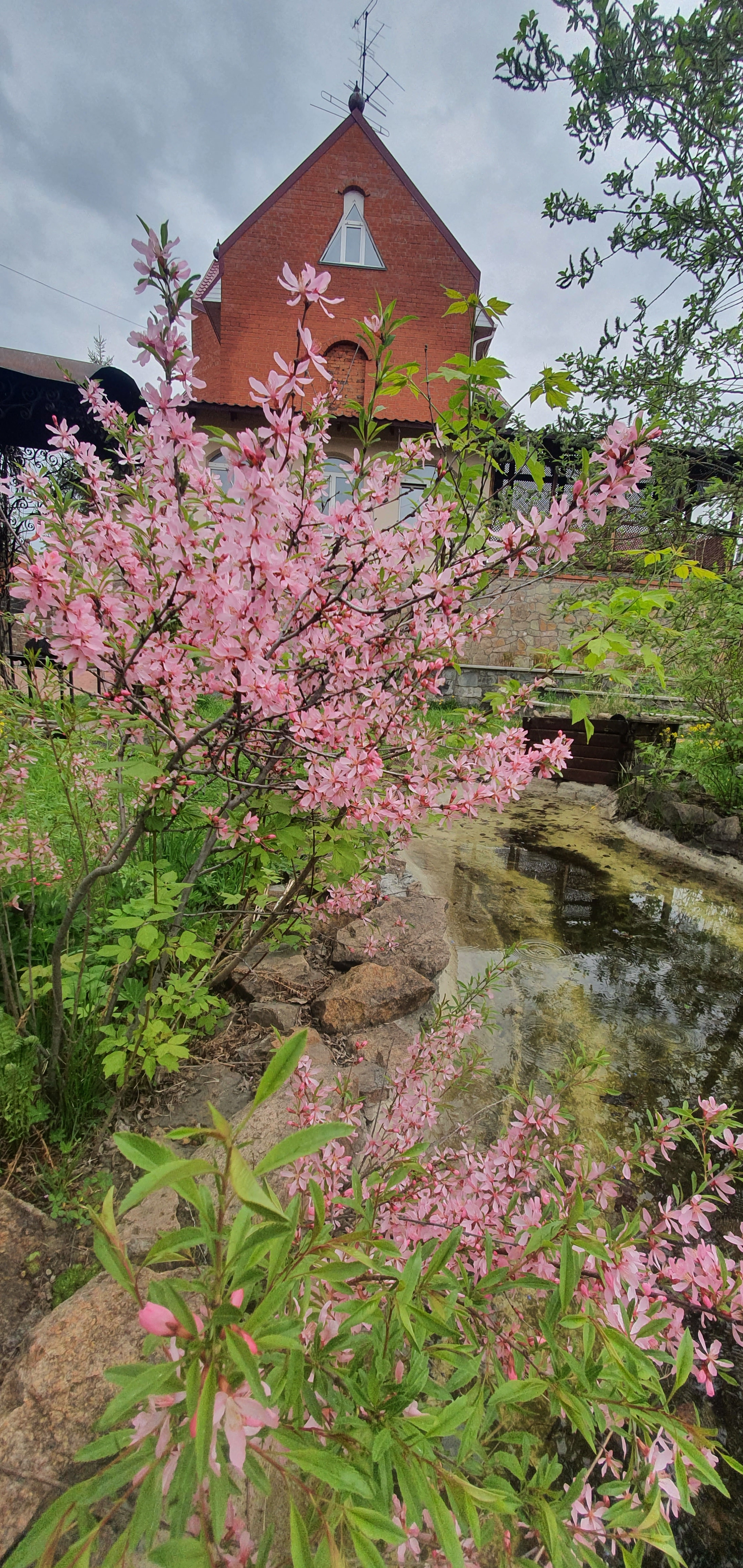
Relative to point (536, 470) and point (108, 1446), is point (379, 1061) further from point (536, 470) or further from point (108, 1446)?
point (536, 470)

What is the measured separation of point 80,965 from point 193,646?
3.30 feet

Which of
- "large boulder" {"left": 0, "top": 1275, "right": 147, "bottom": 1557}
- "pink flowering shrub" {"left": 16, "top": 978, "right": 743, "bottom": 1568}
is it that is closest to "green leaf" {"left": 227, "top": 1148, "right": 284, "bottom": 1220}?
"pink flowering shrub" {"left": 16, "top": 978, "right": 743, "bottom": 1568}

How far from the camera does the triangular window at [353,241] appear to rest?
14.4 metres

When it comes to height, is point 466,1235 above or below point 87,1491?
below

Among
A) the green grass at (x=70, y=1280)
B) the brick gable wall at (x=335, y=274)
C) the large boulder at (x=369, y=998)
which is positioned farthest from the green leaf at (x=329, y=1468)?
the brick gable wall at (x=335, y=274)

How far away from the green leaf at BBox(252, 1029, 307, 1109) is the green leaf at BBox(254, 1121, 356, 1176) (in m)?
0.04

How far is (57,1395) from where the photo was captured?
1.11m

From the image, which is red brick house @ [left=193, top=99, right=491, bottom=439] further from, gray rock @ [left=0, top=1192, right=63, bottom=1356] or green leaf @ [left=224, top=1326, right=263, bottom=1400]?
green leaf @ [left=224, top=1326, right=263, bottom=1400]

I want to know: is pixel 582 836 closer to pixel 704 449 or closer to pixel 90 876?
pixel 704 449

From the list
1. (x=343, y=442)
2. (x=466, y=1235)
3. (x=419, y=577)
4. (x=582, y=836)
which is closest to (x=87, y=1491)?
(x=466, y=1235)

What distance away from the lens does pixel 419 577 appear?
1.60 metres

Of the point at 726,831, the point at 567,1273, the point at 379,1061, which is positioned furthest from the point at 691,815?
the point at 567,1273

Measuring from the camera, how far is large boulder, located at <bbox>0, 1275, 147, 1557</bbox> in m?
1.01

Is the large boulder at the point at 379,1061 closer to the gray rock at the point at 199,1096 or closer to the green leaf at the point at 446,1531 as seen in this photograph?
the gray rock at the point at 199,1096
